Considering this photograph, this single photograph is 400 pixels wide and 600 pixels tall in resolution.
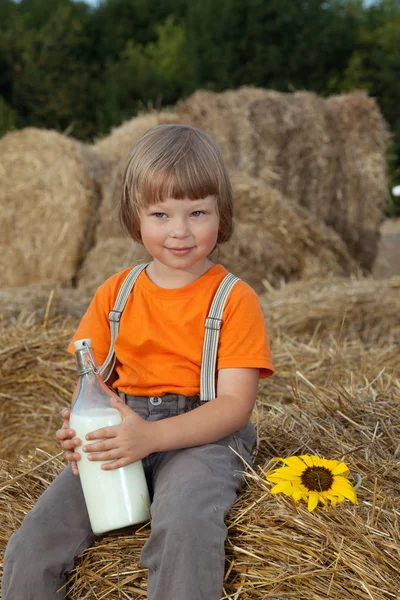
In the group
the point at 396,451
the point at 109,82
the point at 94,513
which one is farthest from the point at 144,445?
the point at 109,82

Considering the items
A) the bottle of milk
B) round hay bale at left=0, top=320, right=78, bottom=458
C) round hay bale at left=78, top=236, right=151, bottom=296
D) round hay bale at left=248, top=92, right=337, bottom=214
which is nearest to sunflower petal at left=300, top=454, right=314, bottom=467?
the bottle of milk

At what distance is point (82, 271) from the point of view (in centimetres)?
A: 621

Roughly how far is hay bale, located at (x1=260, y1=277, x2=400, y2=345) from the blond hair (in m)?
2.22

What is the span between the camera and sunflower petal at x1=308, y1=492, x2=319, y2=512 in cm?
170

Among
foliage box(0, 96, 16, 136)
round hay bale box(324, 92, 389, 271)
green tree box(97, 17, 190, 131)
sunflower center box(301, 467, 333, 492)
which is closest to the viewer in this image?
sunflower center box(301, 467, 333, 492)

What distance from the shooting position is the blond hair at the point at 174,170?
187 centimetres

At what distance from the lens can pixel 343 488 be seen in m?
1.76

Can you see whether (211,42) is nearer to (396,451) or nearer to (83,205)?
(83,205)

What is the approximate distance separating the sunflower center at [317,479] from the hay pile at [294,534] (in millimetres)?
61

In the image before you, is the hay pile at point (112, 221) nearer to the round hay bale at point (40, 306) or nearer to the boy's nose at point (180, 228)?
the round hay bale at point (40, 306)

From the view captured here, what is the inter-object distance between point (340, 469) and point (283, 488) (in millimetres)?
155

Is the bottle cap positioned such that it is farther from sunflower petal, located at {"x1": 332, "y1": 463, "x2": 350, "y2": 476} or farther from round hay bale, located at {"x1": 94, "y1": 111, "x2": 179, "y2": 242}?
round hay bale, located at {"x1": 94, "y1": 111, "x2": 179, "y2": 242}

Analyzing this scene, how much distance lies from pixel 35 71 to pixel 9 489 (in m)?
17.4

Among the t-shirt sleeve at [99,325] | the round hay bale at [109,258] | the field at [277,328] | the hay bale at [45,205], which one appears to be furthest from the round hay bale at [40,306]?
the t-shirt sleeve at [99,325]
